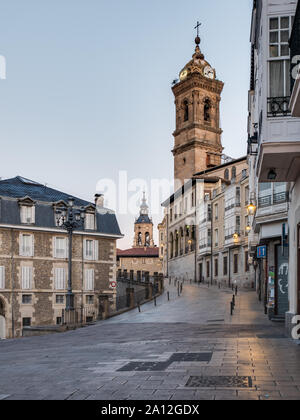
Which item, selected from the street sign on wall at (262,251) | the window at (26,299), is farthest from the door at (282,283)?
the window at (26,299)

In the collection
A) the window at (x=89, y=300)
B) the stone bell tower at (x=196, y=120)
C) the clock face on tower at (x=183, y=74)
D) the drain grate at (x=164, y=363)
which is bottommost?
the window at (x=89, y=300)

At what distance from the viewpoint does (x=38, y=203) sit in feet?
139

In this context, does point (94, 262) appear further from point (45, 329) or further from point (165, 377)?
point (165, 377)

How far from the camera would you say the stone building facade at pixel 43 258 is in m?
39.0

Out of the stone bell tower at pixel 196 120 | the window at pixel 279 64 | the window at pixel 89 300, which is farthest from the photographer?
the stone bell tower at pixel 196 120

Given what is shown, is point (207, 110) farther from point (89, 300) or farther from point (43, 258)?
point (43, 258)

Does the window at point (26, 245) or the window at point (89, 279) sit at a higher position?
the window at point (26, 245)

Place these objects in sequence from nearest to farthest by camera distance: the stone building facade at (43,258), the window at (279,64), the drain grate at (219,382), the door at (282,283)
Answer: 1. the drain grate at (219,382)
2. the window at (279,64)
3. the door at (282,283)
4. the stone building facade at (43,258)

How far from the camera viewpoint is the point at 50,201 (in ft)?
144

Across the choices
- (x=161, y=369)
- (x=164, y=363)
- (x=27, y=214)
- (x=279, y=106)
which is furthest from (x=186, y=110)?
(x=161, y=369)

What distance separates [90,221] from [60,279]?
19.6 ft

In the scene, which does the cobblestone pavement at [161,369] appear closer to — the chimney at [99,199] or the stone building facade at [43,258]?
the stone building facade at [43,258]

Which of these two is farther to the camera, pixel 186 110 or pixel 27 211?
pixel 186 110
